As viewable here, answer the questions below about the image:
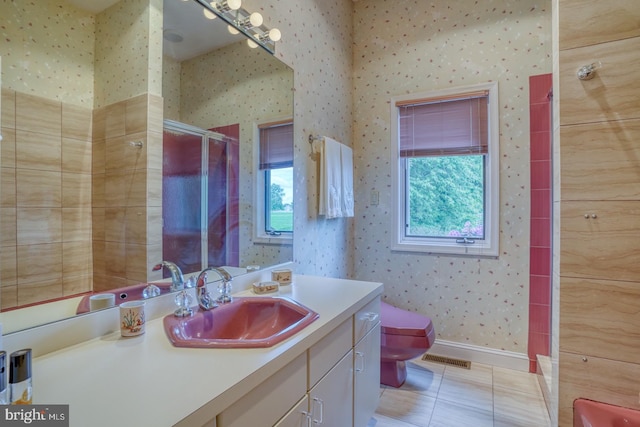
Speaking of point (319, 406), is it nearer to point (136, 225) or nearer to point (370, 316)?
point (370, 316)

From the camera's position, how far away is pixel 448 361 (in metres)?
2.42

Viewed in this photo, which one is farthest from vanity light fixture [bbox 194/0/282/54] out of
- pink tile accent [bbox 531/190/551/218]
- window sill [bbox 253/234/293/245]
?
pink tile accent [bbox 531/190/551/218]

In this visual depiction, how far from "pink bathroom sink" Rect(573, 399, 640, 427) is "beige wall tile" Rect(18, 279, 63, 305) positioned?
6.23 feet

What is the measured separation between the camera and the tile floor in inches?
69.4

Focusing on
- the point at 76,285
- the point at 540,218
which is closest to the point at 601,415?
the point at 540,218

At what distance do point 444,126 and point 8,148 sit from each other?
8.18ft

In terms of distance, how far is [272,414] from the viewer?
833 millimetres

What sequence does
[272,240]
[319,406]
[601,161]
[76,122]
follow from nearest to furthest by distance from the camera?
[76,122]
[319,406]
[601,161]
[272,240]

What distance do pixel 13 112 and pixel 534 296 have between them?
2842 mm

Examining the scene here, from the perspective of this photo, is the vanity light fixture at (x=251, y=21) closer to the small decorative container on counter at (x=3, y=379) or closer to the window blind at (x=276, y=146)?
the window blind at (x=276, y=146)

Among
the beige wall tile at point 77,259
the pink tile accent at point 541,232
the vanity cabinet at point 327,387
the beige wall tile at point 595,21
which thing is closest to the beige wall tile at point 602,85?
the beige wall tile at point 595,21

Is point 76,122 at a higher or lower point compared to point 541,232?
higher

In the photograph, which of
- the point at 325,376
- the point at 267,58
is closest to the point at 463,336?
the point at 325,376

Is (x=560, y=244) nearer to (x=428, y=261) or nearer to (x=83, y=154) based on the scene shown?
(x=428, y=261)
